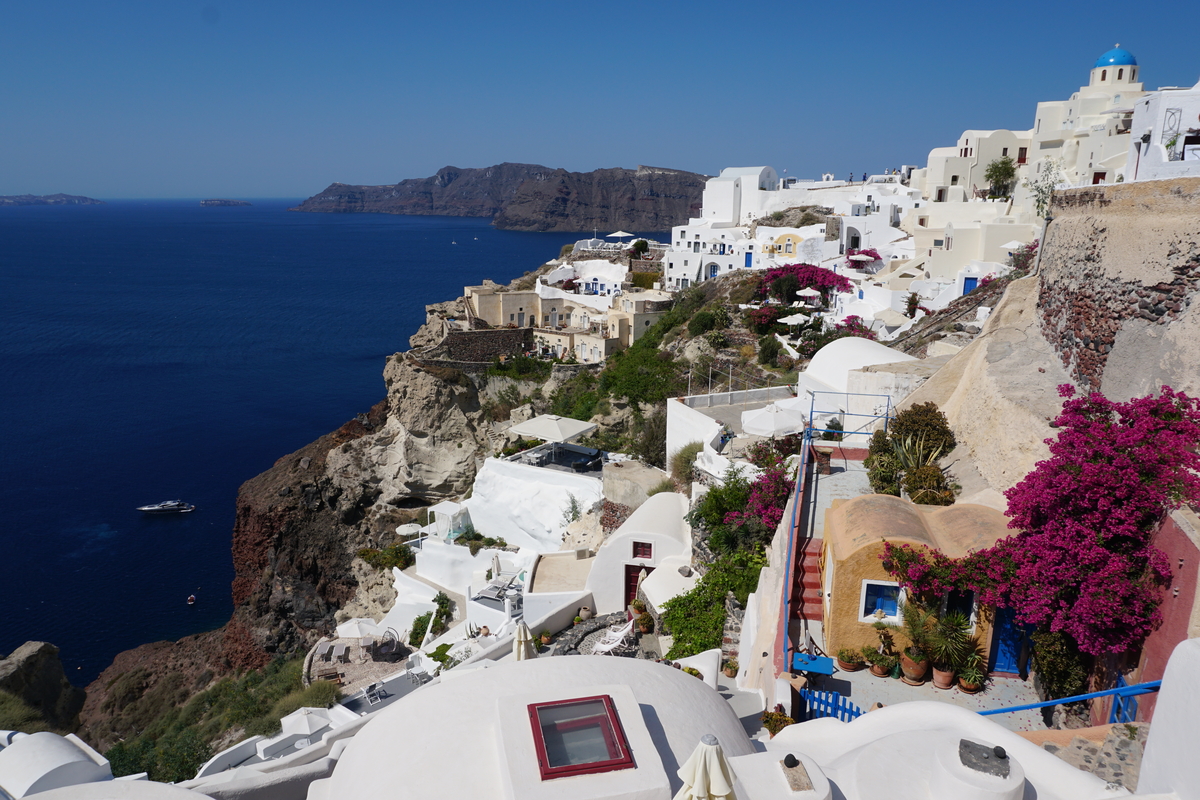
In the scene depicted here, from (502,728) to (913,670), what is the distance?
529 centimetres

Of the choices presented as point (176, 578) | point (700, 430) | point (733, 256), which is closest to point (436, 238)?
point (733, 256)

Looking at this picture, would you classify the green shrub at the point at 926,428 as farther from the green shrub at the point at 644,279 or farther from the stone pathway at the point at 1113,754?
the green shrub at the point at 644,279

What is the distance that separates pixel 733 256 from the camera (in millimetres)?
49969

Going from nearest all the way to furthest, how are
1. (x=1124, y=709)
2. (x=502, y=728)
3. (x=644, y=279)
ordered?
(x=502, y=728)
(x=1124, y=709)
(x=644, y=279)

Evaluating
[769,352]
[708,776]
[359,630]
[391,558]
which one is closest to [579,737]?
[708,776]

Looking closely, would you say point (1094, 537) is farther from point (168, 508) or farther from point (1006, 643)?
point (168, 508)

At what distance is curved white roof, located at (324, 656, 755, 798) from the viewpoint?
15.9 feet

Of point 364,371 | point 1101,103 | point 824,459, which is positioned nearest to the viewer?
point 824,459

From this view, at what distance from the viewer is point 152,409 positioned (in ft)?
177

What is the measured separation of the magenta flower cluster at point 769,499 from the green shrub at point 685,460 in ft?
16.9

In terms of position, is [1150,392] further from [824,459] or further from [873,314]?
[873,314]

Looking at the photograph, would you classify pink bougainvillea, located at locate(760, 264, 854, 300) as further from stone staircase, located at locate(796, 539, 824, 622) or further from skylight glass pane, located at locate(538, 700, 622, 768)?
skylight glass pane, located at locate(538, 700, 622, 768)

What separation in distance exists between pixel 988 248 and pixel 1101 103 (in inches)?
595

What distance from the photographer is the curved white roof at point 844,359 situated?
17.8 metres
